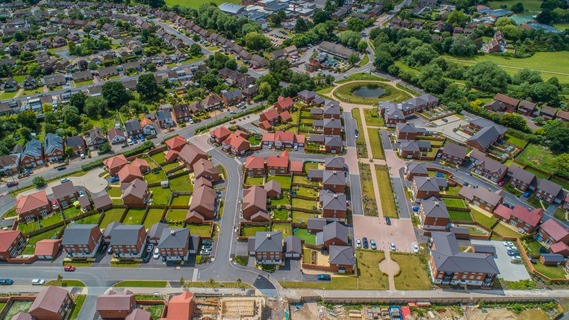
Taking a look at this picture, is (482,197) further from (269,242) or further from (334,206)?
(269,242)

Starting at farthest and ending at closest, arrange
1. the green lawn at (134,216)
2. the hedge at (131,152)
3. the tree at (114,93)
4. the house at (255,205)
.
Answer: the tree at (114,93), the hedge at (131,152), the green lawn at (134,216), the house at (255,205)

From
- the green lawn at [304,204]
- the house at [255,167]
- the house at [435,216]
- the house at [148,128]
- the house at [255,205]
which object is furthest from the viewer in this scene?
the house at [148,128]

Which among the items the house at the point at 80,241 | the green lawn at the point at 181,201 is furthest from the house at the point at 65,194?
the green lawn at the point at 181,201

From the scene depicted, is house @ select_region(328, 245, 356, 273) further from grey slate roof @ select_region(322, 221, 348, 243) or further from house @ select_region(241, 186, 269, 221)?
house @ select_region(241, 186, 269, 221)

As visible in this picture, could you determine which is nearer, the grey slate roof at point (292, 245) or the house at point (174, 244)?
the house at point (174, 244)

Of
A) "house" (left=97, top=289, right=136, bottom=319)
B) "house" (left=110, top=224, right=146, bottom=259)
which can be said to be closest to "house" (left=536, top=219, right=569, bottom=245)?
"house" (left=97, top=289, right=136, bottom=319)

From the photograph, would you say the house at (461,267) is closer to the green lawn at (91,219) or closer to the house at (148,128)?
the green lawn at (91,219)
